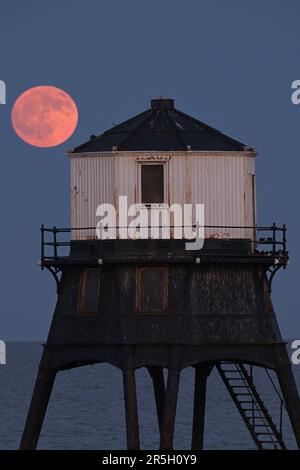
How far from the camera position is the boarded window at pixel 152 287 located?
63750mm

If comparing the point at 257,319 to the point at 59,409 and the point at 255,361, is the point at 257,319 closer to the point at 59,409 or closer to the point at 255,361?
the point at 255,361

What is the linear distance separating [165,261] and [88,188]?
9.93ft

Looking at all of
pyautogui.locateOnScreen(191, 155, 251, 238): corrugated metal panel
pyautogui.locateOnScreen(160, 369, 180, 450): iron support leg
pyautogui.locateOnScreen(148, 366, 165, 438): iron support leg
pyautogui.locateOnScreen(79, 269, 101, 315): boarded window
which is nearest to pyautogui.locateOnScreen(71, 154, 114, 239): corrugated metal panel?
pyautogui.locateOnScreen(79, 269, 101, 315): boarded window

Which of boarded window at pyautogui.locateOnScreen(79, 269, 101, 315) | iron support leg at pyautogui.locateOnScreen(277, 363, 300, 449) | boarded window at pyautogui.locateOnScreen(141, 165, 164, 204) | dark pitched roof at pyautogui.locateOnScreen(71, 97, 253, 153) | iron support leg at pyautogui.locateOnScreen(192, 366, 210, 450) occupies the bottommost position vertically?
iron support leg at pyautogui.locateOnScreen(277, 363, 300, 449)

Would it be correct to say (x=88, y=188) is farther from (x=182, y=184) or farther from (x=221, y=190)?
(x=221, y=190)

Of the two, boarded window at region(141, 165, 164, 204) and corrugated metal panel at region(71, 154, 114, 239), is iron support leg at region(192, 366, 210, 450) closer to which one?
corrugated metal panel at region(71, 154, 114, 239)

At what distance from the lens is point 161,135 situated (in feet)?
212

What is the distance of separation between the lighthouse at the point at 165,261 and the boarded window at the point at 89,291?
0.03m

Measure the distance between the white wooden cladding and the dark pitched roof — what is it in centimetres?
30

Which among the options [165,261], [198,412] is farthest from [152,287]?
[198,412]

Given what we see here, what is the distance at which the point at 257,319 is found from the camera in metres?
64.6

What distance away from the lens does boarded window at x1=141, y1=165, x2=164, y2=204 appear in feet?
208


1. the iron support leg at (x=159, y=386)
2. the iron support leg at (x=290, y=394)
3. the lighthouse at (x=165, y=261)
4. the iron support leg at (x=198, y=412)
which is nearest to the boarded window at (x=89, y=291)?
the lighthouse at (x=165, y=261)

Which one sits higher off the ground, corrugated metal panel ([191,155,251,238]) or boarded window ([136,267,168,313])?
corrugated metal panel ([191,155,251,238])
